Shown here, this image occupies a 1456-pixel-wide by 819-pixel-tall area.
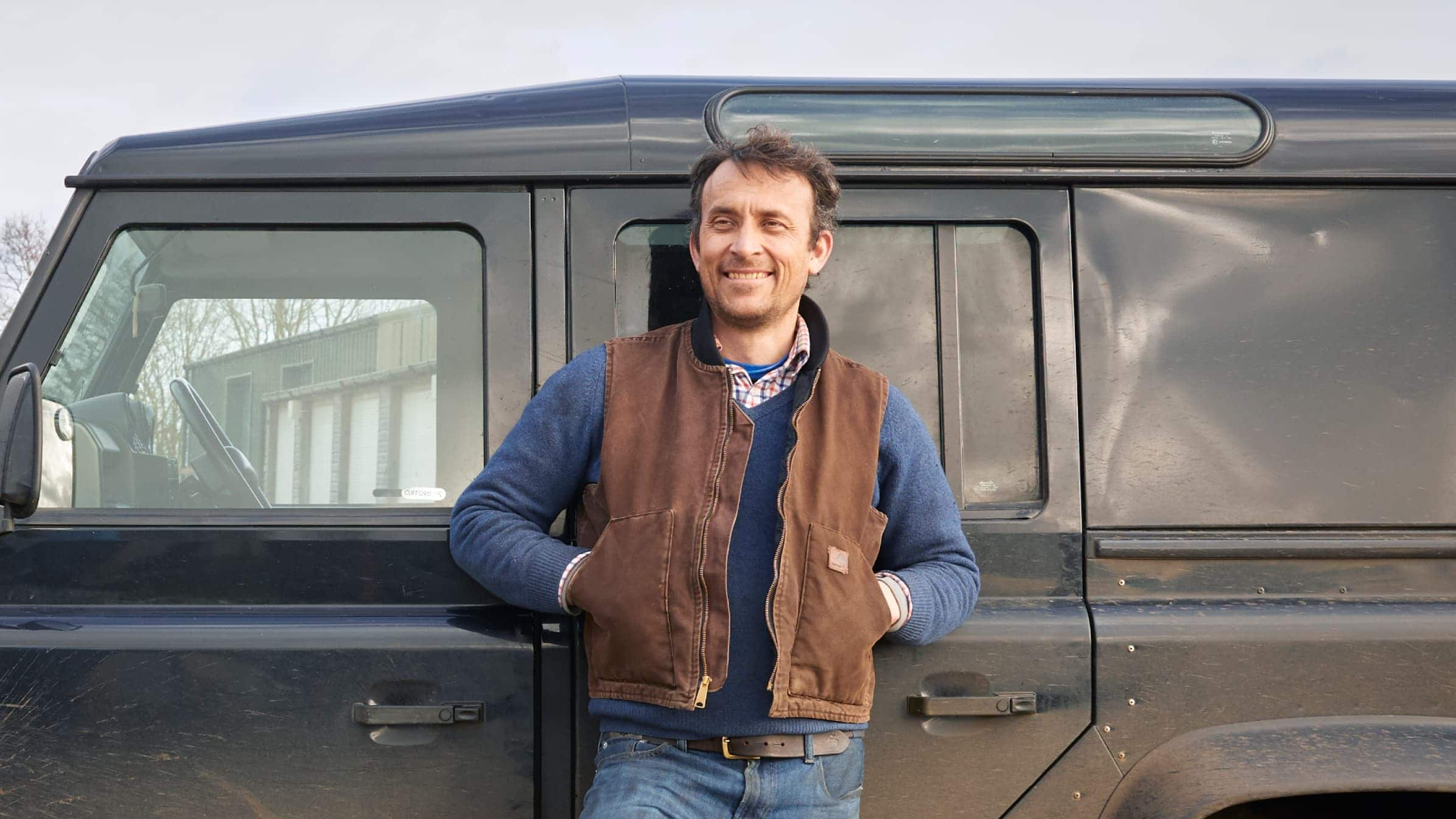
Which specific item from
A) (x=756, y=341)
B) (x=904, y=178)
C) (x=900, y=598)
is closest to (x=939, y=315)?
(x=904, y=178)

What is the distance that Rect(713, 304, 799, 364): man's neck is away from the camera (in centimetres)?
209

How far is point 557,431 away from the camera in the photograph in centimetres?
203

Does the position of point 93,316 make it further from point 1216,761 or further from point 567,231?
point 1216,761

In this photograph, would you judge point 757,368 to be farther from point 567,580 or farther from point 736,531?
point 567,580

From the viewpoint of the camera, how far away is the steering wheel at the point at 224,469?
7.15 ft

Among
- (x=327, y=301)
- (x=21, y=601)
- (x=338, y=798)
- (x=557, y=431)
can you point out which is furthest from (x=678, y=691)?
(x=21, y=601)

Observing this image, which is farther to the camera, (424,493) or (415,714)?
(424,493)

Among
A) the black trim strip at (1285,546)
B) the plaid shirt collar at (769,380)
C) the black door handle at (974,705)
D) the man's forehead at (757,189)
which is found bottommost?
the black door handle at (974,705)

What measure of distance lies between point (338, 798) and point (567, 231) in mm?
1119

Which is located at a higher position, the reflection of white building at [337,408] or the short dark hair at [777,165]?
the short dark hair at [777,165]

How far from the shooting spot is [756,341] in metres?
2.10

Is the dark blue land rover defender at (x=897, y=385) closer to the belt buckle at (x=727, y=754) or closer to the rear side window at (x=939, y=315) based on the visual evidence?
→ the rear side window at (x=939, y=315)

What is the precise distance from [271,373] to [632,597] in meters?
0.89

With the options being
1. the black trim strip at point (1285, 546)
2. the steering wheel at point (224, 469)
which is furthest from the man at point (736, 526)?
the steering wheel at point (224, 469)
